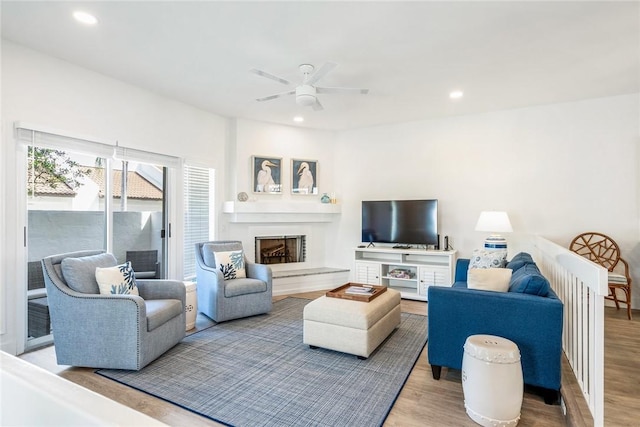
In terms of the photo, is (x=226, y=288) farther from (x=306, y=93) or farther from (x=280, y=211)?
(x=306, y=93)

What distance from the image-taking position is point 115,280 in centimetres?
281

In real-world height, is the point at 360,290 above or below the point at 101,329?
above

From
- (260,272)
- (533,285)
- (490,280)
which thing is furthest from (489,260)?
(260,272)

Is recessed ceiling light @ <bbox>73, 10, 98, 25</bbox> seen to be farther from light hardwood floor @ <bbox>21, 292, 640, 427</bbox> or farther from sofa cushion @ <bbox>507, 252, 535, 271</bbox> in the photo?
sofa cushion @ <bbox>507, 252, 535, 271</bbox>

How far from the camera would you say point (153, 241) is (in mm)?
4262

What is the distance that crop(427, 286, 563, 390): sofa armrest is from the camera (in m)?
2.08

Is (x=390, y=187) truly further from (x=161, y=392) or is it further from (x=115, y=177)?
(x=161, y=392)

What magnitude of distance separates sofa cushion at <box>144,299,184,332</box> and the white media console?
2.93 meters

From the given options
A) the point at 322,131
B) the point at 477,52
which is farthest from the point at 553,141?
the point at 322,131

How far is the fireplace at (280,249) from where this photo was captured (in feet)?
18.0

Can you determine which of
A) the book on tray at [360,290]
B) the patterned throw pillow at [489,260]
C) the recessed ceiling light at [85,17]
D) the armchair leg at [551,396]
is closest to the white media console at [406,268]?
the patterned throw pillow at [489,260]

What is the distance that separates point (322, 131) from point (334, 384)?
14.3 ft

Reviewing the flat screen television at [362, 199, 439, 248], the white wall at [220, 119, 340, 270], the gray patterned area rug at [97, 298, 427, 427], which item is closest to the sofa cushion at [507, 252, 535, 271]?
the gray patterned area rug at [97, 298, 427, 427]

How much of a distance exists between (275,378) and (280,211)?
10.3 ft
